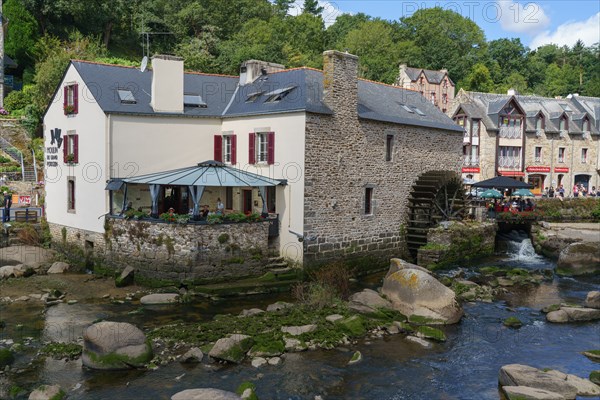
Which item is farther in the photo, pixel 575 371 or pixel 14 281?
pixel 14 281

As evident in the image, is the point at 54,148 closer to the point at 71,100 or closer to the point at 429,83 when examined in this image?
the point at 71,100

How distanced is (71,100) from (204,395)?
16717 mm

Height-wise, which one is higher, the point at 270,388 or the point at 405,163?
the point at 405,163

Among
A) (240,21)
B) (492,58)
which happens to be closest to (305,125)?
(240,21)

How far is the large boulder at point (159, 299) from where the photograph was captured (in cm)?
1759

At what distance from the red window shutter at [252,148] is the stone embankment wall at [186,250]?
3.21m

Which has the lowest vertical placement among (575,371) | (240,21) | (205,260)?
(575,371)

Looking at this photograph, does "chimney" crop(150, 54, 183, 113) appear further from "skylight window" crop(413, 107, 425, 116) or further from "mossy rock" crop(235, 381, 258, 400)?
"mossy rock" crop(235, 381, 258, 400)

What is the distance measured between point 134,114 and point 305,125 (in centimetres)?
658

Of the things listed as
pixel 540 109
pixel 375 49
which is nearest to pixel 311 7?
pixel 375 49

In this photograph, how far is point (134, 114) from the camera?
21.3 meters

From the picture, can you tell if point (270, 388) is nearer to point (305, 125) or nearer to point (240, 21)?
point (305, 125)

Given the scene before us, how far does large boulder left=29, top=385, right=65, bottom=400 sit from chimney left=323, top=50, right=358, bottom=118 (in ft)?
46.0

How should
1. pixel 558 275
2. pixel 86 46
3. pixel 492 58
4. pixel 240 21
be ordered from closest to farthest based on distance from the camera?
pixel 558 275, pixel 86 46, pixel 240 21, pixel 492 58
